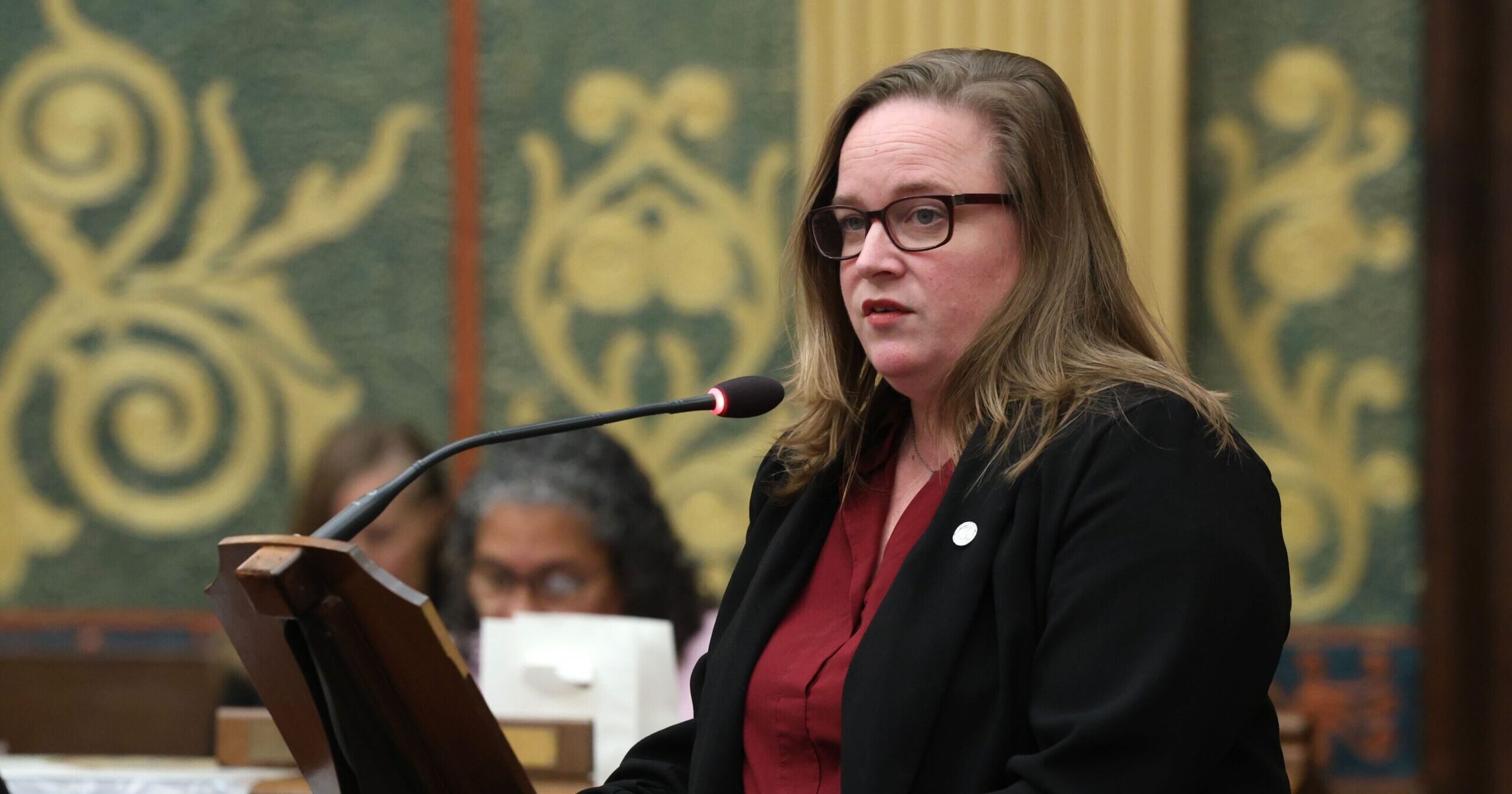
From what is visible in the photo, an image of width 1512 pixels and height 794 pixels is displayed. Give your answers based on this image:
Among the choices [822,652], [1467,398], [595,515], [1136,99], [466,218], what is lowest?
[595,515]

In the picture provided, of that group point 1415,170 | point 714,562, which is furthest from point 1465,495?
point 714,562

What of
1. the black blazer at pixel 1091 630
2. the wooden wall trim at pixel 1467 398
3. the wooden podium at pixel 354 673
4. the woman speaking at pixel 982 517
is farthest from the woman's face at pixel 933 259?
the wooden wall trim at pixel 1467 398

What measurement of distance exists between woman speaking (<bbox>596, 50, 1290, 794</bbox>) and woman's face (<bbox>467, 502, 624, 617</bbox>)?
1222 millimetres

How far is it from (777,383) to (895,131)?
1.01ft

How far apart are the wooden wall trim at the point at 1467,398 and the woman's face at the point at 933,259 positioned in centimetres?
202

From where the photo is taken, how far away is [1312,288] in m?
3.38

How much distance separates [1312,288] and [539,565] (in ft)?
5.56

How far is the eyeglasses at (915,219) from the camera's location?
1586 millimetres

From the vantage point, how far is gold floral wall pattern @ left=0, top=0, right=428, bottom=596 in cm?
372

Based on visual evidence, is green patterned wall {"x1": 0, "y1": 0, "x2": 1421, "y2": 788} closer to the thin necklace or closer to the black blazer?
the thin necklace

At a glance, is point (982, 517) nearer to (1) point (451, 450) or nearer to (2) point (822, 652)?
(2) point (822, 652)

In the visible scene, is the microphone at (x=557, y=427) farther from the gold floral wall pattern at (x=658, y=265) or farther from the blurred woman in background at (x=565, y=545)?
the gold floral wall pattern at (x=658, y=265)

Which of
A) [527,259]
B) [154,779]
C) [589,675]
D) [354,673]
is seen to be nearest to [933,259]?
[354,673]

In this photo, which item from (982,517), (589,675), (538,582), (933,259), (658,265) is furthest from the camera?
(658,265)
